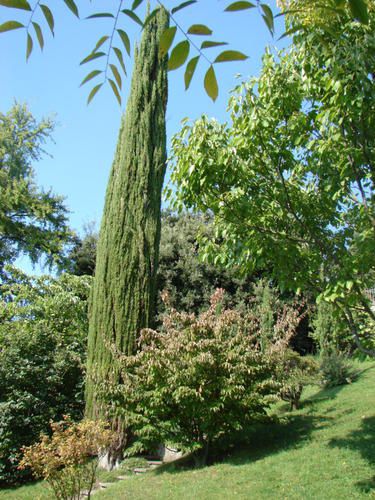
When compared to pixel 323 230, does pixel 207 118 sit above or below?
above

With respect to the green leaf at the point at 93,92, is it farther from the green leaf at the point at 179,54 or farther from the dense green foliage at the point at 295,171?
the dense green foliage at the point at 295,171

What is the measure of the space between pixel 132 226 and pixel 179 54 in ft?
28.4

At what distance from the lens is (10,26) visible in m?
1.01

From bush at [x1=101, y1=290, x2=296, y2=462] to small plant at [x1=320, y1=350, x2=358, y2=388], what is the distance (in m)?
3.97

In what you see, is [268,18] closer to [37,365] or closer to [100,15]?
[100,15]

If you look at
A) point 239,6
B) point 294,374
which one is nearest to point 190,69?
point 239,6

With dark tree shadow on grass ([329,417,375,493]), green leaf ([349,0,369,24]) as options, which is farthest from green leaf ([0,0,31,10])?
dark tree shadow on grass ([329,417,375,493])

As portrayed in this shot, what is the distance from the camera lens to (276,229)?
4.94 m

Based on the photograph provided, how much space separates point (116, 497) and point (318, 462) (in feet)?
8.78

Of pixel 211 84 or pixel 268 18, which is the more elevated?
pixel 268 18

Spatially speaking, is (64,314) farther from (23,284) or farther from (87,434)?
(87,434)

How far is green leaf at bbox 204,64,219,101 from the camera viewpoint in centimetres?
99

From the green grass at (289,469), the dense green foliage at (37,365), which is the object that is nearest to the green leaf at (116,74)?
the green grass at (289,469)

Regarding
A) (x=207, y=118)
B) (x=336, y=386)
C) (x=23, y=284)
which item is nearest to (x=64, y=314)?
(x=23, y=284)
